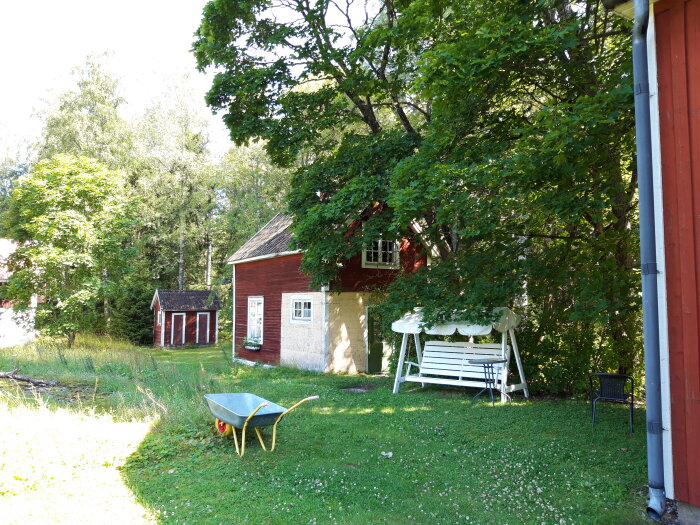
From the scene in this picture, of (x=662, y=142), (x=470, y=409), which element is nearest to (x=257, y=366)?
(x=470, y=409)

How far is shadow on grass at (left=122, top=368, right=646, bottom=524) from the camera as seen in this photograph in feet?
15.5

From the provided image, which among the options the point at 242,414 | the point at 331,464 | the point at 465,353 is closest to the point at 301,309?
the point at 465,353

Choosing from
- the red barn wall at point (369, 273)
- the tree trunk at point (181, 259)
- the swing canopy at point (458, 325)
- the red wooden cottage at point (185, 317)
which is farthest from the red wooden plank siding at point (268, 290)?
the tree trunk at point (181, 259)

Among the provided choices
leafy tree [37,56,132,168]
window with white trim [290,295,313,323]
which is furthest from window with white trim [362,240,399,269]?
leafy tree [37,56,132,168]

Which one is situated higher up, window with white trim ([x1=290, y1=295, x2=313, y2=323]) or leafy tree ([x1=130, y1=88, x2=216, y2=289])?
leafy tree ([x1=130, y1=88, x2=216, y2=289])

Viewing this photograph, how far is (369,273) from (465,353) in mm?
5970

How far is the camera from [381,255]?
54.9 feet

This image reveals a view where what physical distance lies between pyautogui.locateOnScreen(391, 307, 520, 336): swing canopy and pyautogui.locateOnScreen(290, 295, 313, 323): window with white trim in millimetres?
5727

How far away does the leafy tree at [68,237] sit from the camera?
20.8 metres

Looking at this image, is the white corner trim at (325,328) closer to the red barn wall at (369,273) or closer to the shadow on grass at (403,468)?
the red barn wall at (369,273)

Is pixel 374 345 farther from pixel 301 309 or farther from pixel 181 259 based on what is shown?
pixel 181 259

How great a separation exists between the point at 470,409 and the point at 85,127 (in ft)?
91.5

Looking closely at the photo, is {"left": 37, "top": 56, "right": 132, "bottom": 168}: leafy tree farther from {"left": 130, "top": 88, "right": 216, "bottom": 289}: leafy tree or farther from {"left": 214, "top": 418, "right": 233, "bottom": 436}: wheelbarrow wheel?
{"left": 214, "top": 418, "right": 233, "bottom": 436}: wheelbarrow wheel

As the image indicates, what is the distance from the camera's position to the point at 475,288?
9.84 metres
